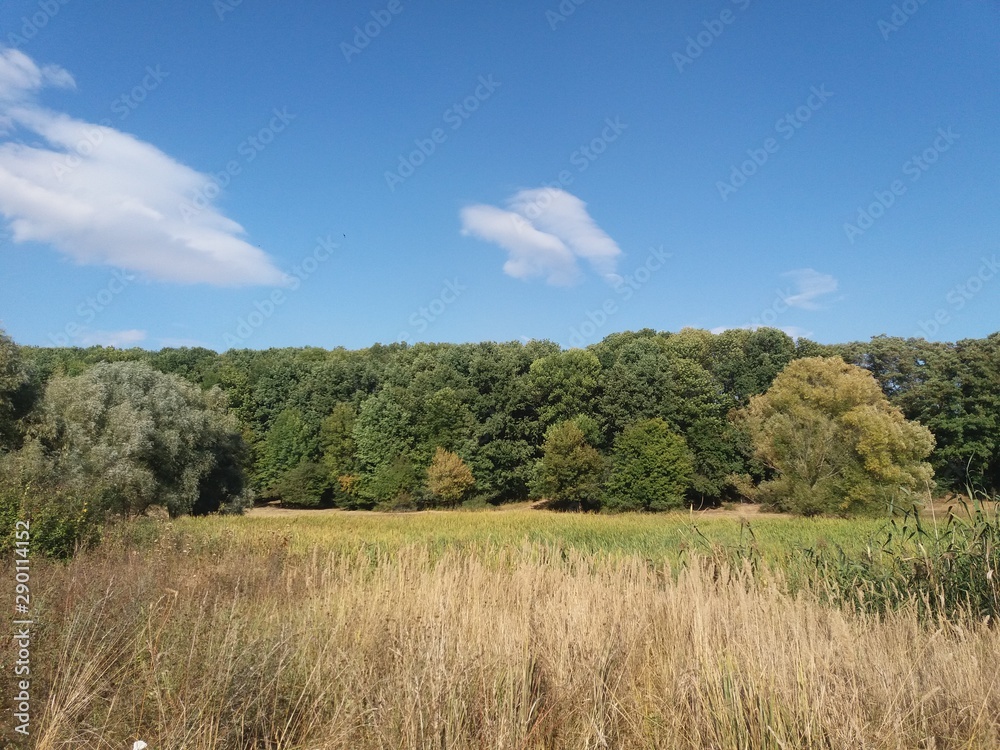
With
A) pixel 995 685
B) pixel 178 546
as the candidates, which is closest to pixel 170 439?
pixel 178 546

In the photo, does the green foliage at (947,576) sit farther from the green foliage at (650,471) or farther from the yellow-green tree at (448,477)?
the yellow-green tree at (448,477)

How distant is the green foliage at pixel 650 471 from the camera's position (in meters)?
38.2

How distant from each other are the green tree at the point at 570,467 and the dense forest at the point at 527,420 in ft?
0.33

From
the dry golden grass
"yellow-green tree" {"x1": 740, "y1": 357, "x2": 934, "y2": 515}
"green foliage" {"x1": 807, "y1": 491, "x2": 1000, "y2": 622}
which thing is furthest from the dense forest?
"green foliage" {"x1": 807, "y1": 491, "x2": 1000, "y2": 622}

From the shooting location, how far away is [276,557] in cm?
944

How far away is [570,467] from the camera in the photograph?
3938 cm

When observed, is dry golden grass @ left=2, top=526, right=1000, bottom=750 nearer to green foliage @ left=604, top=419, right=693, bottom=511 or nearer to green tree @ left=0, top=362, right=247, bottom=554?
green tree @ left=0, top=362, right=247, bottom=554

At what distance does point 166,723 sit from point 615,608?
3158 millimetres

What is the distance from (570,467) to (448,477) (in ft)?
29.7

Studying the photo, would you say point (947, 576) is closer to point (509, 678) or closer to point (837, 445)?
point (509, 678)

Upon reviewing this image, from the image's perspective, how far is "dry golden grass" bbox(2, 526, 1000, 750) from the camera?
3016 mm

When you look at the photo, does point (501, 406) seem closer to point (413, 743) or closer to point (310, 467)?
point (310, 467)

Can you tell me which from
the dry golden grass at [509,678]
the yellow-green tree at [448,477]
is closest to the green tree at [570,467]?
the yellow-green tree at [448,477]

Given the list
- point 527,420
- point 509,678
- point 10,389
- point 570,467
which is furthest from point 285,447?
point 509,678
